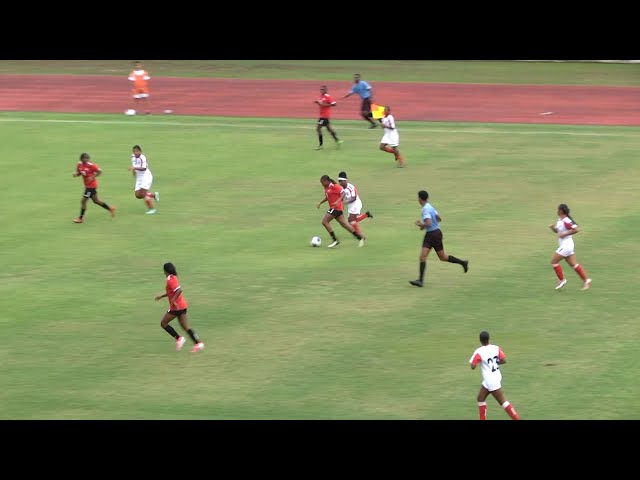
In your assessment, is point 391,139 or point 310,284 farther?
point 391,139

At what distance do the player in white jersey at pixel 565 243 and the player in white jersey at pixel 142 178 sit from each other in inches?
504

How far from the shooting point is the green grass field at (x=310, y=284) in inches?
651

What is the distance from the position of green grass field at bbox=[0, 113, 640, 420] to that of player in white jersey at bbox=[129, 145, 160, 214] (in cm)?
56

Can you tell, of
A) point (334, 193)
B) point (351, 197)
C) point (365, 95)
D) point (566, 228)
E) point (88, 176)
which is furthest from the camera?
point (365, 95)

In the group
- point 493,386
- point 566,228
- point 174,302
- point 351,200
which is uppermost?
point 351,200

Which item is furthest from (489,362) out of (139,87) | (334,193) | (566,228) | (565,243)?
(139,87)

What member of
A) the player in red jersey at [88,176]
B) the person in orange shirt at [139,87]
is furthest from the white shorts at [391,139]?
the person in orange shirt at [139,87]

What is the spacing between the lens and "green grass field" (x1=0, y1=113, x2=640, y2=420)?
54.3 feet

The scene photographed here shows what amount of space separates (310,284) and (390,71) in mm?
39541

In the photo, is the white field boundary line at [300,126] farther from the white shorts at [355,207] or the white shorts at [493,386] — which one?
the white shorts at [493,386]

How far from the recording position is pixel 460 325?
65.9 feet

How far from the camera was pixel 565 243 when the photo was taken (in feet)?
72.3

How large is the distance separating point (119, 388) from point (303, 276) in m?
7.86

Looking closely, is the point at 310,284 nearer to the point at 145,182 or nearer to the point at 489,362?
the point at 145,182
